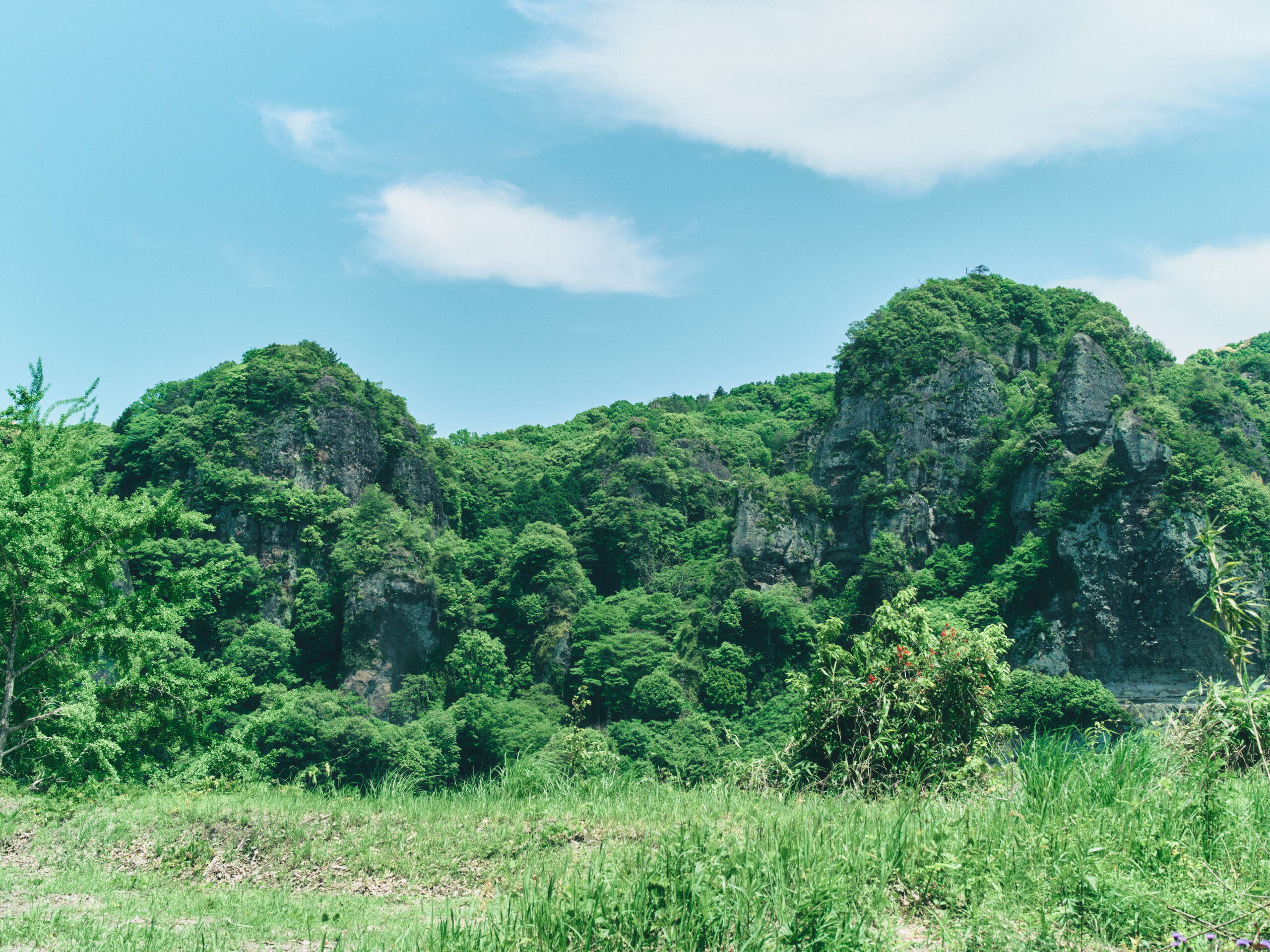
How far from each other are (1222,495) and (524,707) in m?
31.7

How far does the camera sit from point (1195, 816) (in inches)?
156

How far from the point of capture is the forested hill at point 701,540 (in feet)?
120

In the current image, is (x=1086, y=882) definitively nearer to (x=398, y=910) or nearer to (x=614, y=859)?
(x=614, y=859)

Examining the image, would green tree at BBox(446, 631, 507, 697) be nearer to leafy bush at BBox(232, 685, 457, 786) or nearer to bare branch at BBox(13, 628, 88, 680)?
leafy bush at BBox(232, 685, 457, 786)

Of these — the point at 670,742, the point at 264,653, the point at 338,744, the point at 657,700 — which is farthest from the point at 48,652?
the point at 264,653

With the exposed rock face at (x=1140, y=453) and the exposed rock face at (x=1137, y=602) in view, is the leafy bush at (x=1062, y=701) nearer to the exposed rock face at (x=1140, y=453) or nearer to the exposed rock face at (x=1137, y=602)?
the exposed rock face at (x=1137, y=602)

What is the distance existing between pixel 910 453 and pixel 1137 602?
15364mm

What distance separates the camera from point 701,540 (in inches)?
2227

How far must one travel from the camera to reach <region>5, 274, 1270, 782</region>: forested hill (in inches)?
1437

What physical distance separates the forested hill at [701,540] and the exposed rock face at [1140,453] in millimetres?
115

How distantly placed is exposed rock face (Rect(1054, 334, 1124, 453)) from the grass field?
1607 inches

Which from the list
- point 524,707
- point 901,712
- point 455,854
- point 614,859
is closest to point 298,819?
point 455,854

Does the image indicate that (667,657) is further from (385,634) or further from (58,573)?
(58,573)

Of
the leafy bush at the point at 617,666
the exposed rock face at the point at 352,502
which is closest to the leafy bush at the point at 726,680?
the leafy bush at the point at 617,666
